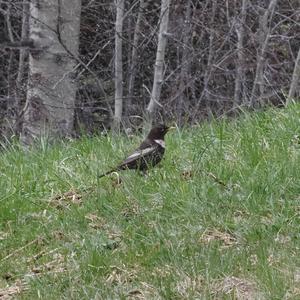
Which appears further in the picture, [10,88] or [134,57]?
[134,57]

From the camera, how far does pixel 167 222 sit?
16.0 ft

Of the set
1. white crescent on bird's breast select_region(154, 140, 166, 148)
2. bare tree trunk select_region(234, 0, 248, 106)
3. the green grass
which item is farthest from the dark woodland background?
the green grass

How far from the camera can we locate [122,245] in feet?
15.3

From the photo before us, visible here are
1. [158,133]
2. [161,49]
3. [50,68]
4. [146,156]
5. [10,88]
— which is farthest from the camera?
[10,88]

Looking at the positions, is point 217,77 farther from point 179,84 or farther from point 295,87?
point 295,87

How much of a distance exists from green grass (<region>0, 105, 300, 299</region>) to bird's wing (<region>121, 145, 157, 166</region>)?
0.15 meters

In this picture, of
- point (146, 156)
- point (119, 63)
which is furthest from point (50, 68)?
point (146, 156)

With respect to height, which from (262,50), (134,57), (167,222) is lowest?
(134,57)

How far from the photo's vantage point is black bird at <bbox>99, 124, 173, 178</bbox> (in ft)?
19.2

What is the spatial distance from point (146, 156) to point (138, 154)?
Result: 128mm

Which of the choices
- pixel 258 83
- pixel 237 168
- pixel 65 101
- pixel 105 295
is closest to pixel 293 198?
pixel 237 168

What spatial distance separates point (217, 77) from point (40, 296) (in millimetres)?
11042

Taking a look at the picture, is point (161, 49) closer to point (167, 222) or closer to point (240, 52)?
point (240, 52)

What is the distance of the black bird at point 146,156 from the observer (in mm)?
5852
